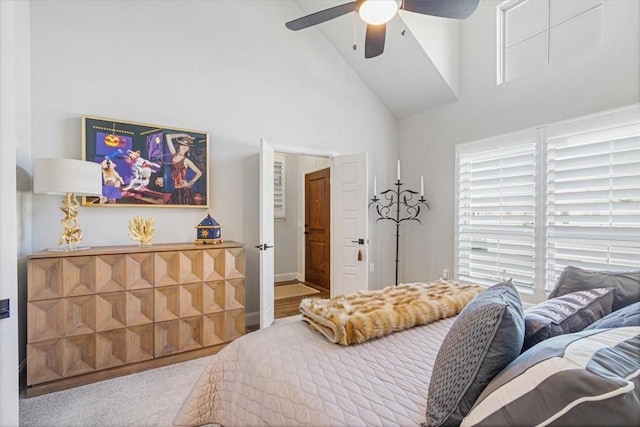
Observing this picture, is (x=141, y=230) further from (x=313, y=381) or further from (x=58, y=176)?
(x=313, y=381)

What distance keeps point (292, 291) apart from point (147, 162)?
3.07 metres

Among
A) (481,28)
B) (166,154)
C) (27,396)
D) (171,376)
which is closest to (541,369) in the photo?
(171,376)

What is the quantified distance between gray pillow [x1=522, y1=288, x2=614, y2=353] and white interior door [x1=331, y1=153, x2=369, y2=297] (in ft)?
9.03

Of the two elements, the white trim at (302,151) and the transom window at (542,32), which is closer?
the transom window at (542,32)

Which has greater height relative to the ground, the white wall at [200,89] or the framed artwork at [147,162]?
the white wall at [200,89]

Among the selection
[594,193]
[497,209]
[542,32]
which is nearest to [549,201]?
[594,193]

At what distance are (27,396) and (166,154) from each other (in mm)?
2199

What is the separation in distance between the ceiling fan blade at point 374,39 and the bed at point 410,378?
6.98 ft

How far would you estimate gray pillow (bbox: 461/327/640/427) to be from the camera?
0.54 meters

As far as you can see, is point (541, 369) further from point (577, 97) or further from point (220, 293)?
point (577, 97)

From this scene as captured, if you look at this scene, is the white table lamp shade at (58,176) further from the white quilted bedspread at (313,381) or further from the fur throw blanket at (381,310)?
the fur throw blanket at (381,310)

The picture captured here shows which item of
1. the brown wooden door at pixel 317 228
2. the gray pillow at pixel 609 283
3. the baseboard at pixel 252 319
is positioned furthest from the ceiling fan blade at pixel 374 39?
the baseboard at pixel 252 319

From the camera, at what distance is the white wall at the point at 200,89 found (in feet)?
8.77

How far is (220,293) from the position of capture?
2838 millimetres
